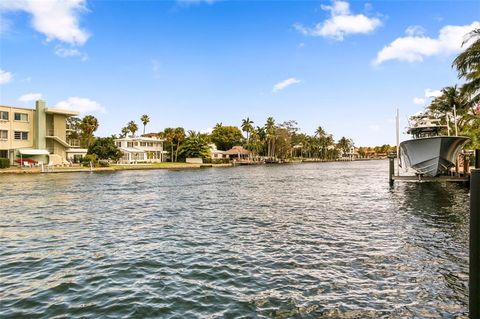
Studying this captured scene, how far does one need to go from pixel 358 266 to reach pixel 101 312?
6.45m

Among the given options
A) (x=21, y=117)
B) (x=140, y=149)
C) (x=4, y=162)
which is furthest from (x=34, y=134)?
(x=140, y=149)

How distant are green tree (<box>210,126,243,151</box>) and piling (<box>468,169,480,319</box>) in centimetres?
12794

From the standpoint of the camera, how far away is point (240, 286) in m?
7.80

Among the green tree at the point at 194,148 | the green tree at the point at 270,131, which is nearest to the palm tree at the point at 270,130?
the green tree at the point at 270,131

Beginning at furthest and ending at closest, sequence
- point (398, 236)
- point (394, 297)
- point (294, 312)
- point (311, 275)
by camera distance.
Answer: point (398, 236) < point (311, 275) < point (394, 297) < point (294, 312)

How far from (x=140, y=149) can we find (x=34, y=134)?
113 ft

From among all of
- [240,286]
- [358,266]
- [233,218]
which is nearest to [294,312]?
[240,286]

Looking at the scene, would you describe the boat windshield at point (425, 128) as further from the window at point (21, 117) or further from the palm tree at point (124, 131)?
the palm tree at point (124, 131)

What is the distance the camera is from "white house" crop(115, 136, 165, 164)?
88375 millimetres

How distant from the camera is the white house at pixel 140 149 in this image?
3479 inches

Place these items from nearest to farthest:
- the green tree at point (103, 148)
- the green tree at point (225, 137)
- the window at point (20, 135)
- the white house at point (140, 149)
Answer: the window at point (20, 135), the green tree at point (103, 148), the white house at point (140, 149), the green tree at point (225, 137)

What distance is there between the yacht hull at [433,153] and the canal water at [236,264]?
944 centimetres

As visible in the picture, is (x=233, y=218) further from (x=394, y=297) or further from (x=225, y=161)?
(x=225, y=161)

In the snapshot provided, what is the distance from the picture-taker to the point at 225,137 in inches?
5231
